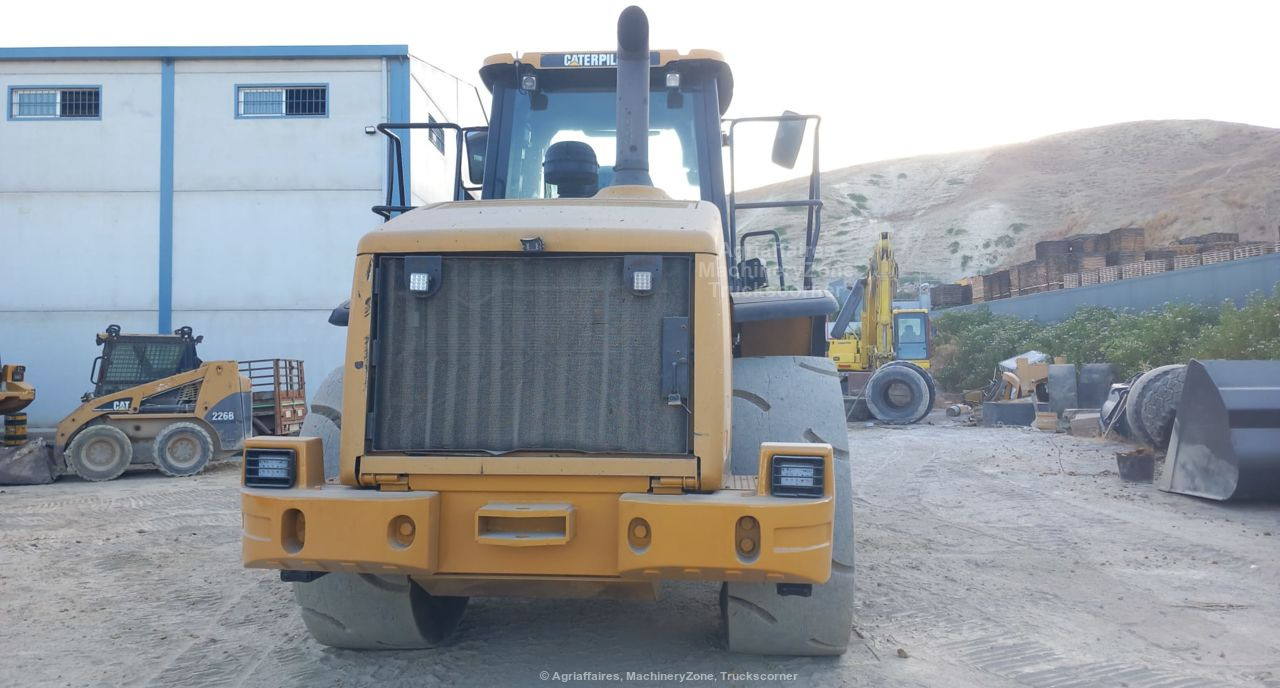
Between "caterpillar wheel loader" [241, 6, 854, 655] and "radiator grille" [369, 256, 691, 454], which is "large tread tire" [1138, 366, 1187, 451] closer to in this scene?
"caterpillar wheel loader" [241, 6, 854, 655]

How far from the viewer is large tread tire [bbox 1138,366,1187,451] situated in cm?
1018

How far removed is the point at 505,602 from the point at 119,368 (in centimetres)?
1127

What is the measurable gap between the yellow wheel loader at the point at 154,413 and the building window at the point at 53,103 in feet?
26.3

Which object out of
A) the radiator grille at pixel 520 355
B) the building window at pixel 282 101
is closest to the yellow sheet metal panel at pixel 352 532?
the radiator grille at pixel 520 355

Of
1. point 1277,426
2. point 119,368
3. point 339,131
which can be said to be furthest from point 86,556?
point 339,131

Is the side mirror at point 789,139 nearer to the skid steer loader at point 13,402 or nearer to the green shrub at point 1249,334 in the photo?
the green shrub at point 1249,334

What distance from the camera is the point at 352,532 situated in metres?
3.44

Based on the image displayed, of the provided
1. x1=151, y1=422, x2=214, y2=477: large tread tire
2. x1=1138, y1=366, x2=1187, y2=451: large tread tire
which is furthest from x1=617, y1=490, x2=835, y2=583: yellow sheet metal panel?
x1=151, y1=422, x2=214, y2=477: large tread tire

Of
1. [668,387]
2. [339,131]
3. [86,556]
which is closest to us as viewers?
[668,387]

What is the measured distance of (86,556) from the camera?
7168 mm

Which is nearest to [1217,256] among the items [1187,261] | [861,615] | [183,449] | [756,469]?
[1187,261]

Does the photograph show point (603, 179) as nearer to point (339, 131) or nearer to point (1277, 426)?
point (1277, 426)

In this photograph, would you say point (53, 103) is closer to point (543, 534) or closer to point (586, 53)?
point (586, 53)

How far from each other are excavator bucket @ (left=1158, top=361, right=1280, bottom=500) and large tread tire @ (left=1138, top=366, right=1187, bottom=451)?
131cm
